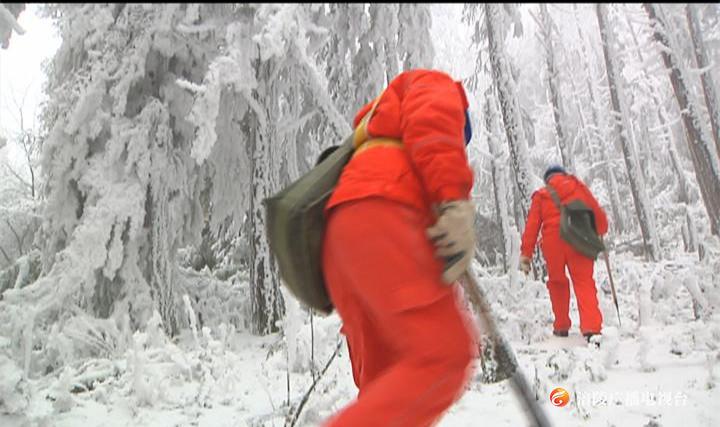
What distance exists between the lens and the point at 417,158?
154 centimetres

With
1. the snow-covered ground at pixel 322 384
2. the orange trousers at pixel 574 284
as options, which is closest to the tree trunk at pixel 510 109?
the orange trousers at pixel 574 284

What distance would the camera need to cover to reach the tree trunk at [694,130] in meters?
7.79

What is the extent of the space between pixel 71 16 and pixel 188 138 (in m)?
1.70

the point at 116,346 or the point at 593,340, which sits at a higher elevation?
the point at 116,346

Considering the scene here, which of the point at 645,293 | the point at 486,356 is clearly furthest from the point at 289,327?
the point at 645,293

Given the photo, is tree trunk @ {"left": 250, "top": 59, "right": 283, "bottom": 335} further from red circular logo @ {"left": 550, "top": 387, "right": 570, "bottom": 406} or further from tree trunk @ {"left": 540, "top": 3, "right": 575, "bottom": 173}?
tree trunk @ {"left": 540, "top": 3, "right": 575, "bottom": 173}

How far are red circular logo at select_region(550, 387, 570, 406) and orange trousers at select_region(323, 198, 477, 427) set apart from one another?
1746mm

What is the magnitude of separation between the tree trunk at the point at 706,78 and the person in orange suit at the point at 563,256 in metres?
5.71

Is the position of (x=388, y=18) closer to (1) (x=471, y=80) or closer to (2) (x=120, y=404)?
(2) (x=120, y=404)

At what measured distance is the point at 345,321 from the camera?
5.19 feet

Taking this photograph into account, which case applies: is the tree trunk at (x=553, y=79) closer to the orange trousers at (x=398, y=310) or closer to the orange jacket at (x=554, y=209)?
the orange jacket at (x=554, y=209)

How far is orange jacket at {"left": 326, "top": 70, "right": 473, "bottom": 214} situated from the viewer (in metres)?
1.51

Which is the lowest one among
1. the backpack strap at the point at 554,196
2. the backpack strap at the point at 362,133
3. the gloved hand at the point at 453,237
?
the backpack strap at the point at 554,196

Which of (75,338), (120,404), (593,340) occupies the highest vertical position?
(75,338)
